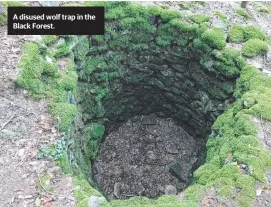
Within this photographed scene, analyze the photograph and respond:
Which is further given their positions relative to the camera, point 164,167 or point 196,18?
point 164,167

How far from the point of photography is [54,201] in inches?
235

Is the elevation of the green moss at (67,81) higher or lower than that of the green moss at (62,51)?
lower

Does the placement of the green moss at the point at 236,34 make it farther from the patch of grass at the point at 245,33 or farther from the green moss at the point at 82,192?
the green moss at the point at 82,192

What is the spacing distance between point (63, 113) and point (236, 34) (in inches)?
202

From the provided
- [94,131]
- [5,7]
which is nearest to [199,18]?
[94,131]

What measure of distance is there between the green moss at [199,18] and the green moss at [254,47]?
4.34 feet

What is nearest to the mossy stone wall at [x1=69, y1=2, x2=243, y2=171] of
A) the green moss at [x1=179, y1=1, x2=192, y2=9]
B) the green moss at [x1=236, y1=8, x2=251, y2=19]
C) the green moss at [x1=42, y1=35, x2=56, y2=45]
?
the green moss at [x1=179, y1=1, x2=192, y2=9]

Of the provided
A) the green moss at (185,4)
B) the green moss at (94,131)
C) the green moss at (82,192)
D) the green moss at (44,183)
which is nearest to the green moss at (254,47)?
the green moss at (185,4)

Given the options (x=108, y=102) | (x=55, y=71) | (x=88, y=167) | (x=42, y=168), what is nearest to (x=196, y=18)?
(x=108, y=102)

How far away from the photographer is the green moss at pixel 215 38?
29.8ft

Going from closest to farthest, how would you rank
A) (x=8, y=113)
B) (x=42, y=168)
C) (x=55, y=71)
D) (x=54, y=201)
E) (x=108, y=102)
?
1. (x=54, y=201)
2. (x=42, y=168)
3. (x=8, y=113)
4. (x=55, y=71)
5. (x=108, y=102)

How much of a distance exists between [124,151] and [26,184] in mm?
5005

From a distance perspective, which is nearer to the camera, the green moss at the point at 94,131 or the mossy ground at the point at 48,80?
the mossy ground at the point at 48,80

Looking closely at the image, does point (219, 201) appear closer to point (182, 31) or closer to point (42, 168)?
point (42, 168)
